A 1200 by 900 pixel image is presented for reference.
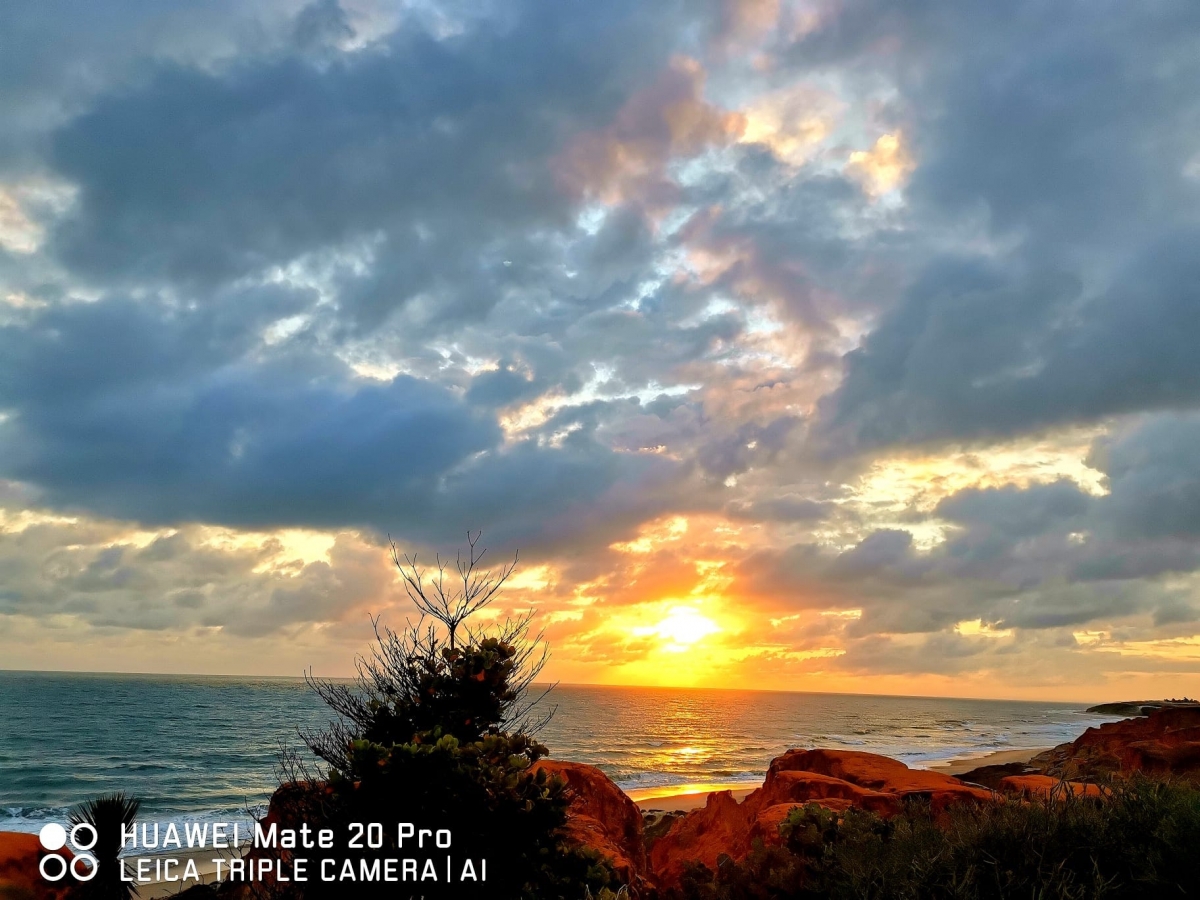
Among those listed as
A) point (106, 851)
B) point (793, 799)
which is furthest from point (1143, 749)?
point (106, 851)

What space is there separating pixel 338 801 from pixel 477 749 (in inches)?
63.0

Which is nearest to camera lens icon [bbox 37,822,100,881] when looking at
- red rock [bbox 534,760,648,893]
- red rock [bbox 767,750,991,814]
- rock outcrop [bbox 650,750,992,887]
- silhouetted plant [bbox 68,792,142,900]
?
silhouetted plant [bbox 68,792,142,900]

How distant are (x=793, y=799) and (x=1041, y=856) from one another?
7887 mm

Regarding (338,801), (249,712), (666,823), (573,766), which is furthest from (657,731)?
(338,801)

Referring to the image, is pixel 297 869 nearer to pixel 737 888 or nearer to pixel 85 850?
pixel 737 888

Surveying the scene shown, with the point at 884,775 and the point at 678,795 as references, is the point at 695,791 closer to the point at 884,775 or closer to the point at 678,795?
the point at 678,795

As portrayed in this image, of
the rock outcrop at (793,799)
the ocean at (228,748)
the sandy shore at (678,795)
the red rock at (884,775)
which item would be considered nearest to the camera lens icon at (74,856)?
the ocean at (228,748)

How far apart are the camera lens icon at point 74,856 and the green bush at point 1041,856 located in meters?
9.79

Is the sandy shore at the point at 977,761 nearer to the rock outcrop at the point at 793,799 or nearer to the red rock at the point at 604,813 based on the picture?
the rock outcrop at the point at 793,799

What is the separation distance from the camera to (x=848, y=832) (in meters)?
8.16

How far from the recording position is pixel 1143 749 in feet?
57.2

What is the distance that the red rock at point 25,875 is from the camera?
35.5 ft

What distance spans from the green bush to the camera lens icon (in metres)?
9.79

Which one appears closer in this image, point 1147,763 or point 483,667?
point 483,667
